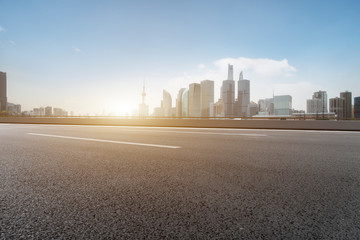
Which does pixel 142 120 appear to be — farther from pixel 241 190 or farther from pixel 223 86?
pixel 223 86

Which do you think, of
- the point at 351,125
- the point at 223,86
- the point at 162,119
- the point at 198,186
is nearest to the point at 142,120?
the point at 162,119

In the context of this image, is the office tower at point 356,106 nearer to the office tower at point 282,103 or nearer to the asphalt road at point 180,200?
the office tower at point 282,103

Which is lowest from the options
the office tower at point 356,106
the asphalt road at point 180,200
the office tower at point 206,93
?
the asphalt road at point 180,200

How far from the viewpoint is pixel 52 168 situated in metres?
3.34

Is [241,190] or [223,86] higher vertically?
[223,86]

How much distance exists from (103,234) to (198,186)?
1.24 metres

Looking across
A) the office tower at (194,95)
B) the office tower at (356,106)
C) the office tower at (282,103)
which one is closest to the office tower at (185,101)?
the office tower at (194,95)

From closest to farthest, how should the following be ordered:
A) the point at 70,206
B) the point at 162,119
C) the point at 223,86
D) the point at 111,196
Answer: the point at 70,206 < the point at 111,196 < the point at 162,119 < the point at 223,86

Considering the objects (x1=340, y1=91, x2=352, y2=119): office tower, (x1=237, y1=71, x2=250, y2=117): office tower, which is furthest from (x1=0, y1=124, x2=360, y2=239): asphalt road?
(x1=340, y1=91, x2=352, y2=119): office tower

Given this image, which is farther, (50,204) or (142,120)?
(142,120)

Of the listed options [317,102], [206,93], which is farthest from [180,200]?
[317,102]

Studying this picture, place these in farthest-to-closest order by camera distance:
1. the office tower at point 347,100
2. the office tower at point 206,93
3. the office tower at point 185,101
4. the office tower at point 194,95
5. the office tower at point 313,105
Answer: the office tower at point 313,105 → the office tower at point 347,100 → the office tower at point 206,93 → the office tower at point 185,101 → the office tower at point 194,95

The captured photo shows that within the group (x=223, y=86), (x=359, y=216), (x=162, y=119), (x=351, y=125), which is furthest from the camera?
(x=223, y=86)

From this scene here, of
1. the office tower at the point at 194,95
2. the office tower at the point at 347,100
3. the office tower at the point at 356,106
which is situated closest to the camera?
the office tower at the point at 356,106
